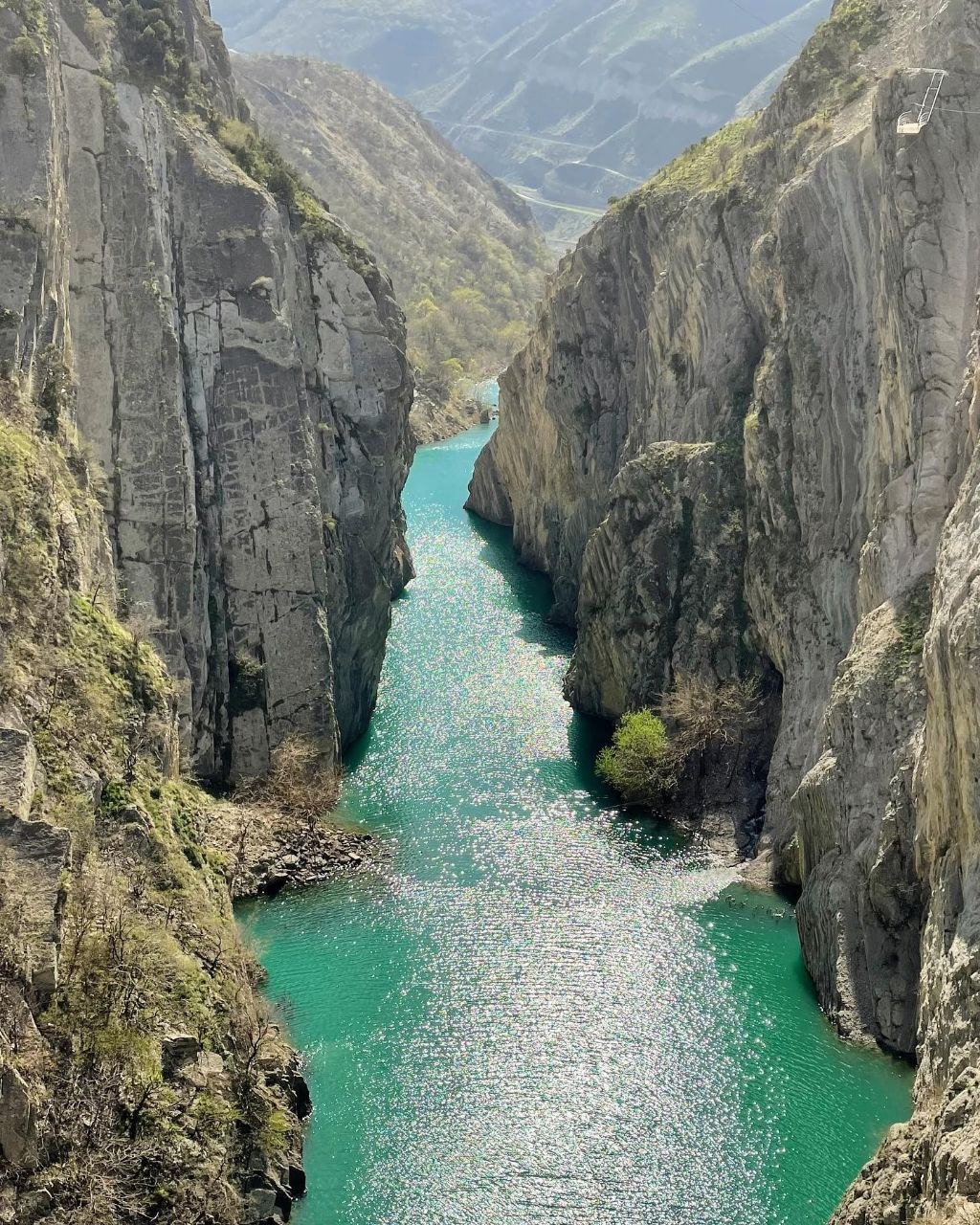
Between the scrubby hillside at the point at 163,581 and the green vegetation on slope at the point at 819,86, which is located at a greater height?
the green vegetation on slope at the point at 819,86

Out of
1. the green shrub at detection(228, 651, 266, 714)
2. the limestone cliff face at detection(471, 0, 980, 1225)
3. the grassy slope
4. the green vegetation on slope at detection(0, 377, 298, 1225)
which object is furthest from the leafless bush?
the grassy slope

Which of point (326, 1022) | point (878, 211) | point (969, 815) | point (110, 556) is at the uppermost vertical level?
point (878, 211)

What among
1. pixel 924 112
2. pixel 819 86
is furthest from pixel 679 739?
pixel 819 86

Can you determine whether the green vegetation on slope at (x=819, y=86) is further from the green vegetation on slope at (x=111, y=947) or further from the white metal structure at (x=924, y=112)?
the green vegetation on slope at (x=111, y=947)

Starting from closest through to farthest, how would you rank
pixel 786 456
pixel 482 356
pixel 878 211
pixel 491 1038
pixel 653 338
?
pixel 491 1038
pixel 878 211
pixel 786 456
pixel 653 338
pixel 482 356

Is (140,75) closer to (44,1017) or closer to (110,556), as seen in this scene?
(110,556)

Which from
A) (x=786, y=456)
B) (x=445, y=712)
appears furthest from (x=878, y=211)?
(x=445, y=712)

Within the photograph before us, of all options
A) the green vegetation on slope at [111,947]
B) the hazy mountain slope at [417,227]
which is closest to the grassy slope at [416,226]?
the hazy mountain slope at [417,227]
